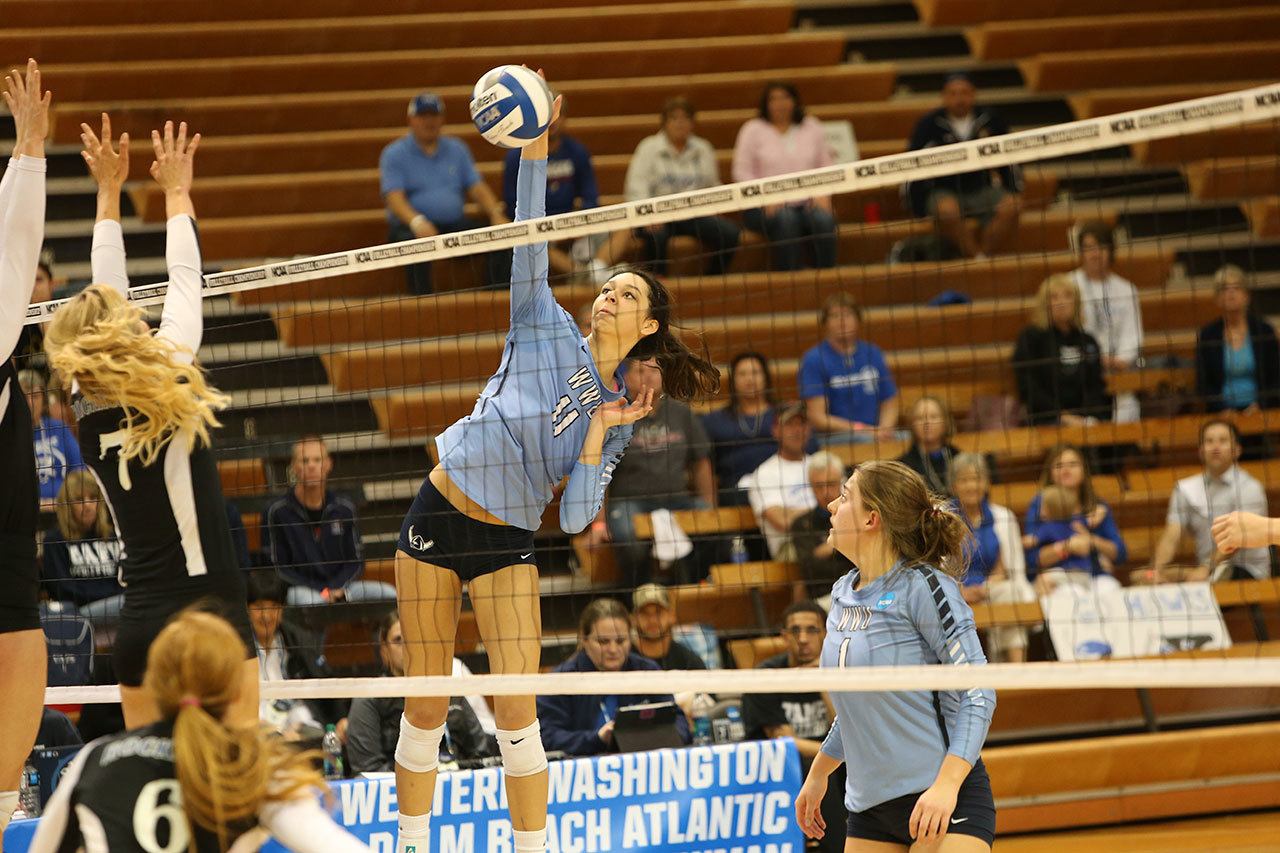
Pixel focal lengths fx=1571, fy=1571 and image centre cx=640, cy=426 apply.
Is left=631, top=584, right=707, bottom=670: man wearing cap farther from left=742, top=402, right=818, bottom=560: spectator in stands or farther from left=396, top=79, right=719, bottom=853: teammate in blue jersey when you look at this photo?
left=396, top=79, right=719, bottom=853: teammate in blue jersey

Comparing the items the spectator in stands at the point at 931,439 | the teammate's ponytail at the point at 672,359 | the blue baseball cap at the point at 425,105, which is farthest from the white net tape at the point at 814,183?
the blue baseball cap at the point at 425,105

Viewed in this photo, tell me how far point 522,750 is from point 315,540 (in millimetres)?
3100

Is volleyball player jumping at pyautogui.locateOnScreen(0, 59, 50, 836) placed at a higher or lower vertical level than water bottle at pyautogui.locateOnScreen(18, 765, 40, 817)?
higher

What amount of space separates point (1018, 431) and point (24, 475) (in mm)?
6385

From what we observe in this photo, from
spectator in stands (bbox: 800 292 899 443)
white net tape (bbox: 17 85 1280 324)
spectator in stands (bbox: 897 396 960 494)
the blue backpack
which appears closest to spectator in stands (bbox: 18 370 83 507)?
the blue backpack

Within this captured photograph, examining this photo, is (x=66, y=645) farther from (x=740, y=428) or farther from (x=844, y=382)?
(x=844, y=382)

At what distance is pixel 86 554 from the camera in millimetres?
7461

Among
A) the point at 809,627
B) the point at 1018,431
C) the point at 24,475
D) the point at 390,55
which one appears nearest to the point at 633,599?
the point at 809,627

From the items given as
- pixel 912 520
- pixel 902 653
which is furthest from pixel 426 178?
pixel 902 653

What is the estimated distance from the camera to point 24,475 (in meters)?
4.57

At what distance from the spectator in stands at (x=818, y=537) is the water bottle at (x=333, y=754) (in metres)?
2.46

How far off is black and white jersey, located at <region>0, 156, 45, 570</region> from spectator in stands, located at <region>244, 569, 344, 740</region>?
2.46 metres

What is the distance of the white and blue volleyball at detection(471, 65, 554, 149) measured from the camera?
4.90 meters

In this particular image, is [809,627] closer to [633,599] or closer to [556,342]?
[633,599]
